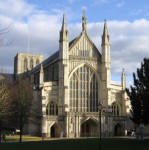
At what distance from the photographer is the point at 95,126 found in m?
65.3

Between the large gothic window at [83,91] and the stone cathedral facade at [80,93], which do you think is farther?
the large gothic window at [83,91]

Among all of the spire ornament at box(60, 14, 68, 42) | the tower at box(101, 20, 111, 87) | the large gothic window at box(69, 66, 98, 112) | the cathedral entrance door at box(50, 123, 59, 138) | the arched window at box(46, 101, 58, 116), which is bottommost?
the cathedral entrance door at box(50, 123, 59, 138)

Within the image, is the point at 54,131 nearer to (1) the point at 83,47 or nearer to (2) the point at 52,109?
(2) the point at 52,109

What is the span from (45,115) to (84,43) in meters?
17.6

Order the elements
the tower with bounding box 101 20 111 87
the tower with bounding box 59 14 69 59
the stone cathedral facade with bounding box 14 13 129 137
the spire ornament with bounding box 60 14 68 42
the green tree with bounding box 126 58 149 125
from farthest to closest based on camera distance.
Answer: the tower with bounding box 101 20 111 87 < the spire ornament with bounding box 60 14 68 42 < the tower with bounding box 59 14 69 59 < the stone cathedral facade with bounding box 14 13 129 137 < the green tree with bounding box 126 58 149 125

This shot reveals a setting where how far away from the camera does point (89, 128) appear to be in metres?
66.4

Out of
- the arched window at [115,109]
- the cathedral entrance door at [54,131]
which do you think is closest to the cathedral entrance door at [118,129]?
the arched window at [115,109]

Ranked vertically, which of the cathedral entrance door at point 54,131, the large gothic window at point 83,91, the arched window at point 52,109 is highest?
the large gothic window at point 83,91

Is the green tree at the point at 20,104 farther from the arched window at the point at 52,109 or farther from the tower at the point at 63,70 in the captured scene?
the tower at the point at 63,70

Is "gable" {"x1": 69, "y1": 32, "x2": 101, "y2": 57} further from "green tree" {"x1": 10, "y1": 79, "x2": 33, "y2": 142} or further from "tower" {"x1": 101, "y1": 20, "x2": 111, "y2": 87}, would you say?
"green tree" {"x1": 10, "y1": 79, "x2": 33, "y2": 142}

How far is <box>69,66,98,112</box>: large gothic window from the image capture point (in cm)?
6550

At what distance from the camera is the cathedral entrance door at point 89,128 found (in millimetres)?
64875

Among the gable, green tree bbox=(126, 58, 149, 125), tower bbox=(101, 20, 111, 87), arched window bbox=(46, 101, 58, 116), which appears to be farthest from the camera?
tower bbox=(101, 20, 111, 87)

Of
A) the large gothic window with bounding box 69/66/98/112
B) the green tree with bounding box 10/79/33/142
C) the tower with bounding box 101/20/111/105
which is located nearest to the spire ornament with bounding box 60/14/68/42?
the large gothic window with bounding box 69/66/98/112
